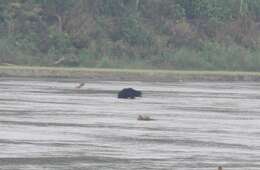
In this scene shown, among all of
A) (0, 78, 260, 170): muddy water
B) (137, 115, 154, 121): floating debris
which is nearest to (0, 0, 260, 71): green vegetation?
(0, 78, 260, 170): muddy water

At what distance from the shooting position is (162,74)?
61531 mm

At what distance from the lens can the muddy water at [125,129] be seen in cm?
2495

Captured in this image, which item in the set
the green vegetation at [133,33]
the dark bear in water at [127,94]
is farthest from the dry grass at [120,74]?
the dark bear in water at [127,94]

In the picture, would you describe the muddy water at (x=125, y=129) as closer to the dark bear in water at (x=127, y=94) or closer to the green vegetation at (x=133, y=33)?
the dark bear in water at (x=127, y=94)

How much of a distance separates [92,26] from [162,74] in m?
8.90

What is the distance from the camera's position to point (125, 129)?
31609 millimetres

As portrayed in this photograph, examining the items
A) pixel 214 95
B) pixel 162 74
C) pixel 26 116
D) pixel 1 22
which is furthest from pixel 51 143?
pixel 1 22

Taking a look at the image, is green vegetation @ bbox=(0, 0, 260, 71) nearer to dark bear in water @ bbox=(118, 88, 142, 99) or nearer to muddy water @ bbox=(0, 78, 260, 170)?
muddy water @ bbox=(0, 78, 260, 170)

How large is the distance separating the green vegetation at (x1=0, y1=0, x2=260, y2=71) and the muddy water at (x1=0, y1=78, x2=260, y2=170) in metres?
16.1

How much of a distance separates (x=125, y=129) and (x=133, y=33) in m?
38.2

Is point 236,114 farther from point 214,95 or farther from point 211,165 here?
point 211,165

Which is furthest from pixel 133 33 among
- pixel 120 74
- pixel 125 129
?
pixel 125 129

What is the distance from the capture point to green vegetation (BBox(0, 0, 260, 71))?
66.9 metres

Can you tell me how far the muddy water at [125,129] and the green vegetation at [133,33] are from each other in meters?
16.1
